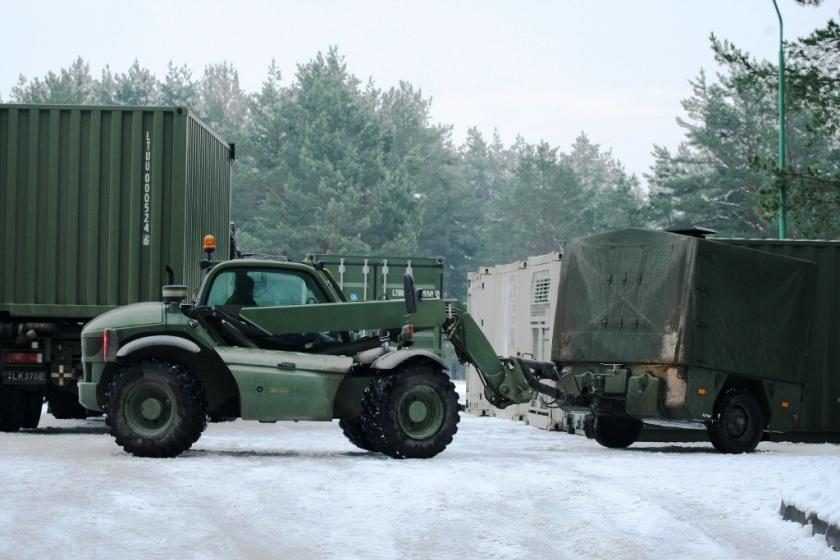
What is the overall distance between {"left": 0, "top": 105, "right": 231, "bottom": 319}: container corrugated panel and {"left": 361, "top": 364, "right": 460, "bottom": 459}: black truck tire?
4628mm

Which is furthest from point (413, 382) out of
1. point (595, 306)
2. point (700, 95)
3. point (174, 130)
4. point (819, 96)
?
point (700, 95)

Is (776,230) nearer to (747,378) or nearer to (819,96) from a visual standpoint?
(819,96)

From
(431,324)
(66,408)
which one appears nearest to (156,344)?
(431,324)

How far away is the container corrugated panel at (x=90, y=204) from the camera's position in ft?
67.8

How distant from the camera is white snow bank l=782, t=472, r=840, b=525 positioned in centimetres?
1124

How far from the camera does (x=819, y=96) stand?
3659 centimetres

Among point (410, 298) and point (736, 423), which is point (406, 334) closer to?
point (410, 298)

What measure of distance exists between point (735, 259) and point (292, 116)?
220ft

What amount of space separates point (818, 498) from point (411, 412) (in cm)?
603

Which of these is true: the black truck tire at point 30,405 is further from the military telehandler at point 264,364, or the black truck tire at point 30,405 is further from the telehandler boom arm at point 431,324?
the telehandler boom arm at point 431,324

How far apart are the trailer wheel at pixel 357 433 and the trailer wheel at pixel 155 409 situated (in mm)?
1978

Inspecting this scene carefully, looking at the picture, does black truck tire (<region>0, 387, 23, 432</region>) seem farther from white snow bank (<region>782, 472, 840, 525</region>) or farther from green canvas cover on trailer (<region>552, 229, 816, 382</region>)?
white snow bank (<region>782, 472, 840, 525</region>)

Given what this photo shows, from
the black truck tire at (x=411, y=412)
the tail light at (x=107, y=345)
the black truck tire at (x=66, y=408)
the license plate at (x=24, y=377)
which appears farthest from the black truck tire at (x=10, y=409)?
the black truck tire at (x=411, y=412)

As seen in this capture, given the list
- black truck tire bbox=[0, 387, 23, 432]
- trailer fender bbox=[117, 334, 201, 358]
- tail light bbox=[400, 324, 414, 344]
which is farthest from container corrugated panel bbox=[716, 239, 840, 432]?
black truck tire bbox=[0, 387, 23, 432]
